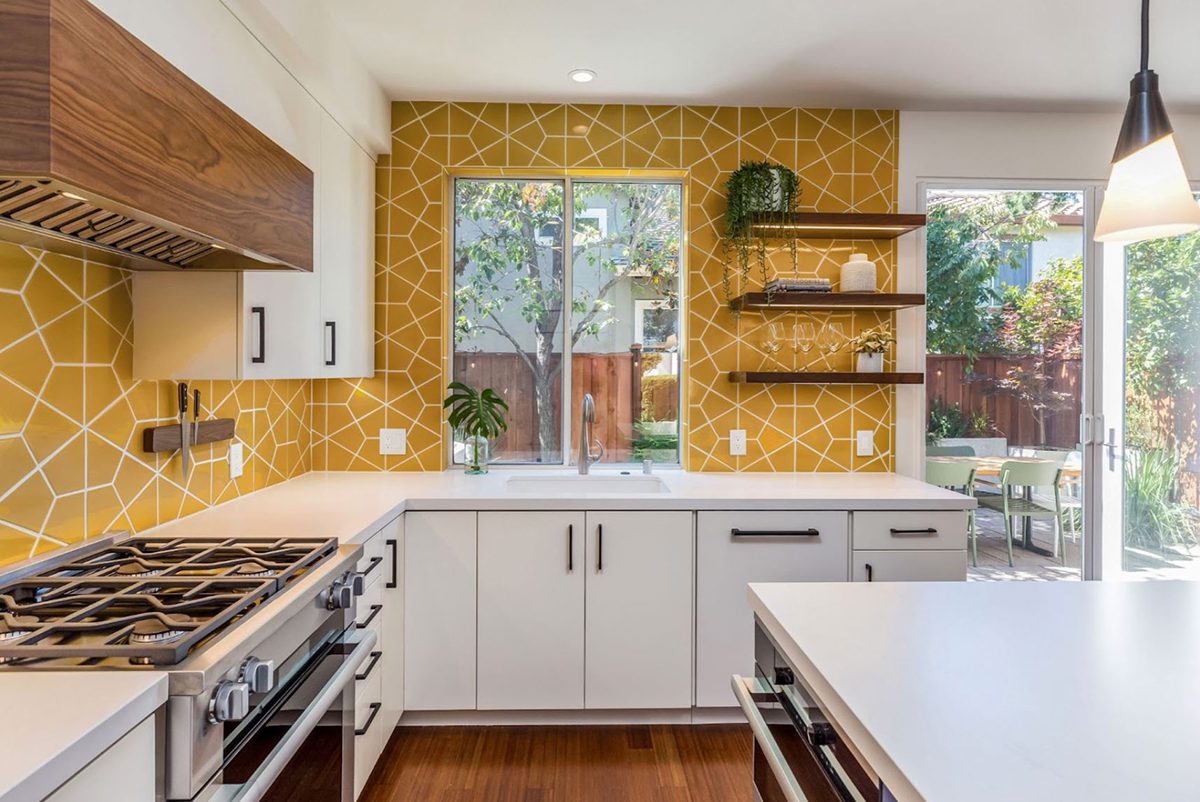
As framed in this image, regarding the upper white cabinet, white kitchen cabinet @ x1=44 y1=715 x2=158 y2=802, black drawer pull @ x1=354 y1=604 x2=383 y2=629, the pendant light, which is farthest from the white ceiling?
white kitchen cabinet @ x1=44 y1=715 x2=158 y2=802

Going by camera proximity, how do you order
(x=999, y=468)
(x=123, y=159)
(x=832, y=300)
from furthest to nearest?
(x=999, y=468) → (x=832, y=300) → (x=123, y=159)

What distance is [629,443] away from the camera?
11.0 ft

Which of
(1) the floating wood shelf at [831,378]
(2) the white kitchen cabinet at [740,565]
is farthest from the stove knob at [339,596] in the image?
(1) the floating wood shelf at [831,378]

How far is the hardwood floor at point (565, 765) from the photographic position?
2.24 metres

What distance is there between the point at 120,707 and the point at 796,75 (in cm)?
291

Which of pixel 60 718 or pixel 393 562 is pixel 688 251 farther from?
pixel 60 718

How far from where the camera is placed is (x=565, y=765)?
2.40 meters

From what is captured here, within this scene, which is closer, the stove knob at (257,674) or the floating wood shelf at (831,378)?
the stove knob at (257,674)

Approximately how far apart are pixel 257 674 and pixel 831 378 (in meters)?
2.46

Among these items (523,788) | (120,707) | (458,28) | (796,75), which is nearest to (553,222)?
(458,28)

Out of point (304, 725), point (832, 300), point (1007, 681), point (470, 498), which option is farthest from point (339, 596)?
point (832, 300)

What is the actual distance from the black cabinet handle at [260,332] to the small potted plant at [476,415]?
111 cm

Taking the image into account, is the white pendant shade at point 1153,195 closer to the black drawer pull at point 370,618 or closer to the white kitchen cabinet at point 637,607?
the white kitchen cabinet at point 637,607

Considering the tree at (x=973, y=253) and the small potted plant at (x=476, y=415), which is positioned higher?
the tree at (x=973, y=253)
